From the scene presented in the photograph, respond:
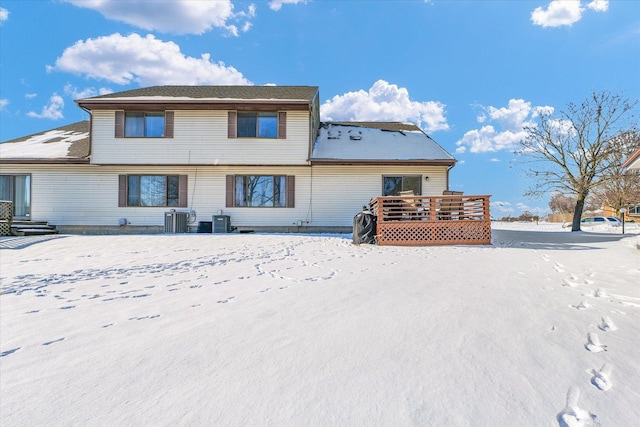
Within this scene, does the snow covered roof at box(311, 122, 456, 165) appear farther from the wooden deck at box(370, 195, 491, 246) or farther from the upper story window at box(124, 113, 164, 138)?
the upper story window at box(124, 113, 164, 138)

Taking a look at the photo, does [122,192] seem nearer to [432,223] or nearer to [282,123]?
[282,123]

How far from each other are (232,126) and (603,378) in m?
12.0

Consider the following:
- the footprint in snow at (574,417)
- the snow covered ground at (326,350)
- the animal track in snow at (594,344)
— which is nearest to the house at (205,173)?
the snow covered ground at (326,350)

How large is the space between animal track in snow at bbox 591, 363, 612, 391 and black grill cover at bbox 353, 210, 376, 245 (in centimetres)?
679

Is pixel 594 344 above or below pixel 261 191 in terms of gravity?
below

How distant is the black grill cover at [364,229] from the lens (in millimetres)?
8797

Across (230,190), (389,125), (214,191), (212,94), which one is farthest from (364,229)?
(389,125)

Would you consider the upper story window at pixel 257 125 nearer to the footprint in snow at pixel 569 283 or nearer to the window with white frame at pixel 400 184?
the window with white frame at pixel 400 184

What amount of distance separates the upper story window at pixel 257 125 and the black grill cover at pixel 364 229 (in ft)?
16.2

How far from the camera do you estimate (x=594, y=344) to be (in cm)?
228

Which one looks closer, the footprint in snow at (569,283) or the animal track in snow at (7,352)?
the animal track in snow at (7,352)

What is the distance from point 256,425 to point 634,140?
69.7ft

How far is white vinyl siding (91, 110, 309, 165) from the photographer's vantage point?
12211mm

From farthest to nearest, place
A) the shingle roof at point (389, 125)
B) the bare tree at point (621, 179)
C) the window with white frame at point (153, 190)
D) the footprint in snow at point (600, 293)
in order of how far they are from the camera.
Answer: the bare tree at point (621, 179)
the shingle roof at point (389, 125)
the window with white frame at point (153, 190)
the footprint in snow at point (600, 293)
